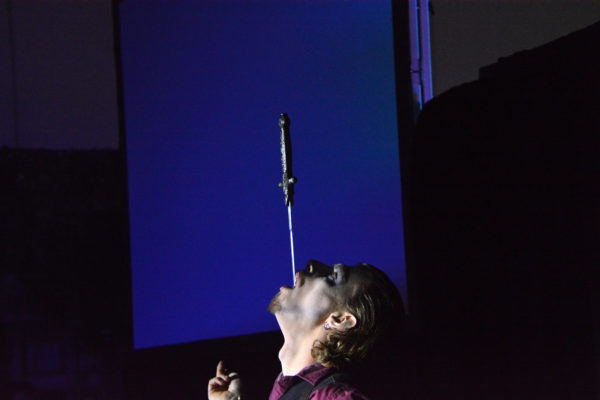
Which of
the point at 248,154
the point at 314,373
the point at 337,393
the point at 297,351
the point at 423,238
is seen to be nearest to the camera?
the point at 337,393

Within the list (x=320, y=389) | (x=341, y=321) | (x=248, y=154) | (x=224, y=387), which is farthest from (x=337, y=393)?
(x=248, y=154)

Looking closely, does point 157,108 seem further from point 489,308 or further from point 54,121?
point 489,308

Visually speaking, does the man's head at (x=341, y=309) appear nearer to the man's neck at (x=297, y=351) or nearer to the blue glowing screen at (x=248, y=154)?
the man's neck at (x=297, y=351)

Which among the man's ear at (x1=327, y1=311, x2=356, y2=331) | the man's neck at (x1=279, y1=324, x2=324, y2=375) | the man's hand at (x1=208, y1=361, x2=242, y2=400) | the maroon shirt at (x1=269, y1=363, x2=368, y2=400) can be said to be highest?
the man's ear at (x1=327, y1=311, x2=356, y2=331)

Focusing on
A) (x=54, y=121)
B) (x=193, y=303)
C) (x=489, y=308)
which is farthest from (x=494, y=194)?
(x=54, y=121)

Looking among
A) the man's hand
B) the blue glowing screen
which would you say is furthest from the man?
the blue glowing screen

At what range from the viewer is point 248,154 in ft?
7.85

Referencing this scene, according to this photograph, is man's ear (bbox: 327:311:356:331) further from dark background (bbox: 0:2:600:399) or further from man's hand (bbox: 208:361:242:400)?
dark background (bbox: 0:2:600:399)

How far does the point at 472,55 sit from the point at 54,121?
2.08 m

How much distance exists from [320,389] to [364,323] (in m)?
0.26

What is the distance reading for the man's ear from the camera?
1672 mm

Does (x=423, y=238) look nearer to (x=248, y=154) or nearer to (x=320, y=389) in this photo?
(x=248, y=154)

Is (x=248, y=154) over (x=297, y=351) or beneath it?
over

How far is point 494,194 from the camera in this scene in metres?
2.57
